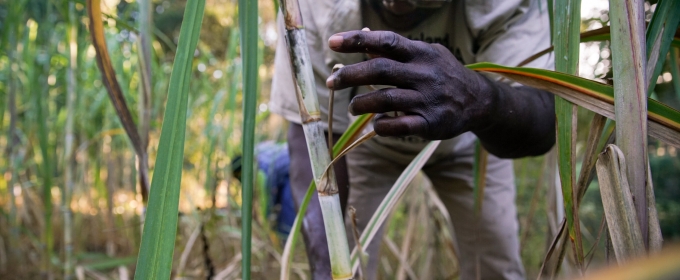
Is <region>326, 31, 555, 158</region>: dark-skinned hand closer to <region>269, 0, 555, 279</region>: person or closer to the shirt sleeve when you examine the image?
<region>269, 0, 555, 279</region>: person

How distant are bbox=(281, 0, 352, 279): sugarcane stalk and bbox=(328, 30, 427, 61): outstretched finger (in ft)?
0.10

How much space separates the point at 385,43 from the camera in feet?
1.50

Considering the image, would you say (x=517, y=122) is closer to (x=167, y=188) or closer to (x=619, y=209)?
(x=619, y=209)

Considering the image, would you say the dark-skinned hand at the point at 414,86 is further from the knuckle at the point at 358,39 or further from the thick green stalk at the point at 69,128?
the thick green stalk at the point at 69,128

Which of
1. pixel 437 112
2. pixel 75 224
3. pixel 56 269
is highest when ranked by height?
pixel 437 112

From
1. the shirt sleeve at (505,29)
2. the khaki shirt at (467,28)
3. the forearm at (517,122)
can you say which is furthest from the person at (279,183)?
the forearm at (517,122)

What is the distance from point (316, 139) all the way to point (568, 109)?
0.81ft

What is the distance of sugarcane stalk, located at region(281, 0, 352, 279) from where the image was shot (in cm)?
43

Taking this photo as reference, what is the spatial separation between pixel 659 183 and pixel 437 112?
2.77 meters

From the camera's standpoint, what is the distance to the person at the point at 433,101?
48cm

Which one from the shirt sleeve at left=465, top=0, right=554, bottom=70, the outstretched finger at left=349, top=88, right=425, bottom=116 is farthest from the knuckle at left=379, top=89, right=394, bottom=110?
the shirt sleeve at left=465, top=0, right=554, bottom=70

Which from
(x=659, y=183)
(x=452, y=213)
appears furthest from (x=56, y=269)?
(x=659, y=183)

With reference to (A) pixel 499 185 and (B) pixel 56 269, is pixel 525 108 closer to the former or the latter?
(A) pixel 499 185

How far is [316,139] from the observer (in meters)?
0.43
